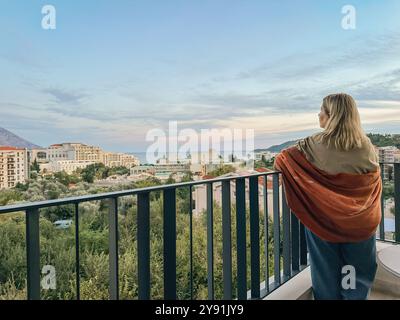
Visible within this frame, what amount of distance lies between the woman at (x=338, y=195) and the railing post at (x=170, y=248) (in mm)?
888

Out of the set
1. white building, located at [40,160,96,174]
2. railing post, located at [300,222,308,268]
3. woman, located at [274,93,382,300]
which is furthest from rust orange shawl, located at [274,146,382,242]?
white building, located at [40,160,96,174]

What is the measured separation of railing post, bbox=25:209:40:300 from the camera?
1077mm

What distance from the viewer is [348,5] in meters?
2.99

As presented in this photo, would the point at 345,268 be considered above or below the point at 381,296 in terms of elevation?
above

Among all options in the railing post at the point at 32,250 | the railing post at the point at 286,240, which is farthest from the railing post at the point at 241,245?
the railing post at the point at 32,250

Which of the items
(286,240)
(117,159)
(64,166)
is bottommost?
(286,240)

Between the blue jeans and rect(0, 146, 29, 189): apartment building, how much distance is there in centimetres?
533

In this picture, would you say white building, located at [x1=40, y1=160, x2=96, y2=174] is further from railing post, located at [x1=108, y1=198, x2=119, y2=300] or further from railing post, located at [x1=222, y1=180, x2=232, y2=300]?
railing post, located at [x1=108, y1=198, x2=119, y2=300]

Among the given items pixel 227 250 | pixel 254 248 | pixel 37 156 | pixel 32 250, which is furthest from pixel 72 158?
pixel 32 250

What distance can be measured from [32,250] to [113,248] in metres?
0.38

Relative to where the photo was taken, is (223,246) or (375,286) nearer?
(223,246)

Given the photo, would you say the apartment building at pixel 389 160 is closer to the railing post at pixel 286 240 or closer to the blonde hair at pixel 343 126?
the railing post at pixel 286 240

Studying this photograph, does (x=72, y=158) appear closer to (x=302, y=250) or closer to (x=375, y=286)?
(x=302, y=250)

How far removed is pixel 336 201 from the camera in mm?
→ 2004
